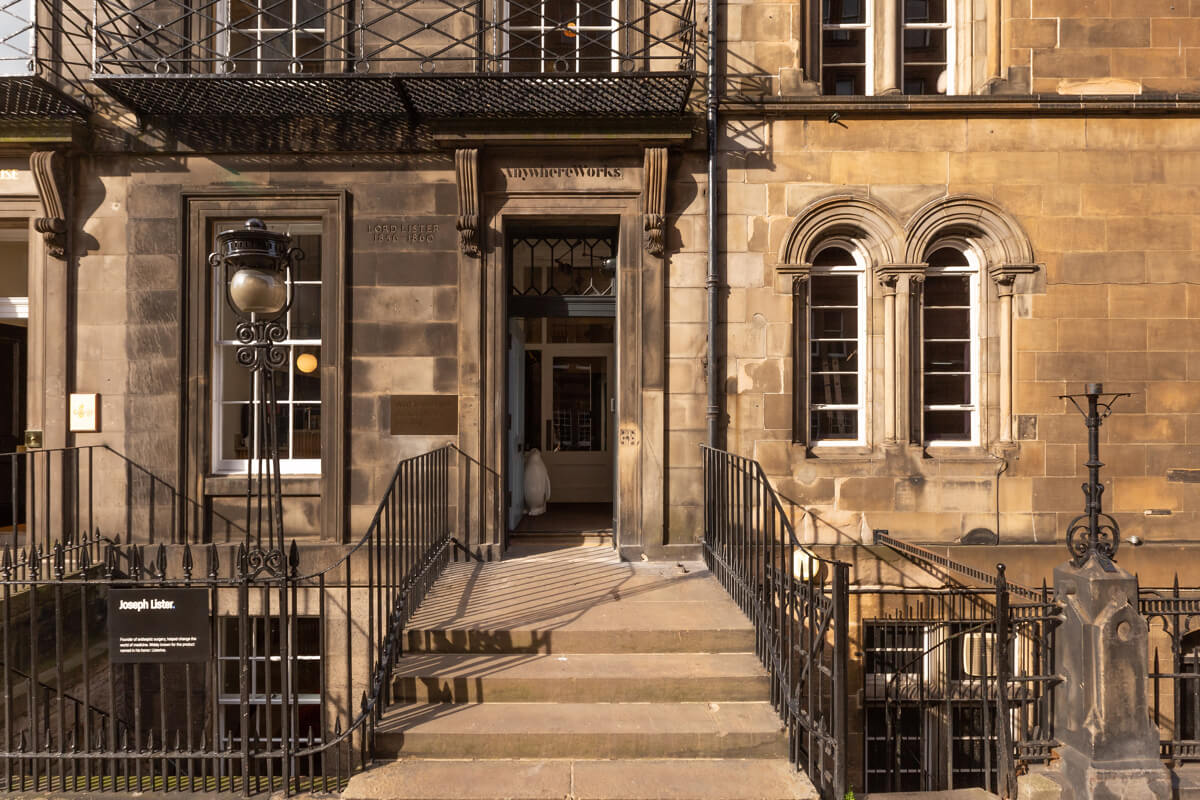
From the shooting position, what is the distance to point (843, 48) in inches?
309

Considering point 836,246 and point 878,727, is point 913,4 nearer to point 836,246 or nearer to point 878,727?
point 836,246

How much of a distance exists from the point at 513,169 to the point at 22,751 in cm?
621

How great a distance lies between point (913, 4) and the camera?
26.0ft

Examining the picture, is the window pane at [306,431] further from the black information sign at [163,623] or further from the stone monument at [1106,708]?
the stone monument at [1106,708]

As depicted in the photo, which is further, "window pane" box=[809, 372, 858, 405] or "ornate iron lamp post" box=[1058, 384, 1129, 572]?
"window pane" box=[809, 372, 858, 405]

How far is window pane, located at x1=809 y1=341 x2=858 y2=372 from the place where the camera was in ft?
25.5

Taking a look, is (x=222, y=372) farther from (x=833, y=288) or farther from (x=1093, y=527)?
(x=1093, y=527)

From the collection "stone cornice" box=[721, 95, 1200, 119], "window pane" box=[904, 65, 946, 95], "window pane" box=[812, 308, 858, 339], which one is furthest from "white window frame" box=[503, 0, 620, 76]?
"window pane" box=[812, 308, 858, 339]

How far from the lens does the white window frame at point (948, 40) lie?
775cm

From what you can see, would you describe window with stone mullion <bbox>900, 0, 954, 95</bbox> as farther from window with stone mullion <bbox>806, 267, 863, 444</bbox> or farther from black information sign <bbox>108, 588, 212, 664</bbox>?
black information sign <bbox>108, 588, 212, 664</bbox>

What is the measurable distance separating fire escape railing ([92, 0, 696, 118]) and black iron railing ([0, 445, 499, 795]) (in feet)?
12.0

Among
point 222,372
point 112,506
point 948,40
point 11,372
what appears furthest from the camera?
point 11,372

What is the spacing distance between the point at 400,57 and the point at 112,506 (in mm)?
5686

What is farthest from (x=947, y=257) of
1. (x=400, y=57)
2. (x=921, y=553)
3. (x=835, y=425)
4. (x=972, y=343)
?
(x=400, y=57)
